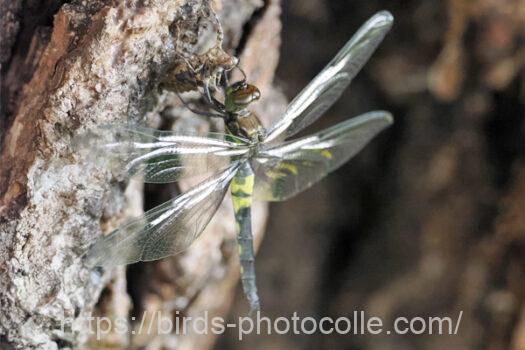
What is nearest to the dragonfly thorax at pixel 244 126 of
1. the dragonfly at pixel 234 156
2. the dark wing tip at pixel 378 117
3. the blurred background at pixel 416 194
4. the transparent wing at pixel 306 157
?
the dragonfly at pixel 234 156

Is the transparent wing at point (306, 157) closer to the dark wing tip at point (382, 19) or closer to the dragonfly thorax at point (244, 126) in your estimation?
the dragonfly thorax at point (244, 126)

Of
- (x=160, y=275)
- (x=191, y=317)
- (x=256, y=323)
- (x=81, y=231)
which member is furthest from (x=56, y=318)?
(x=256, y=323)

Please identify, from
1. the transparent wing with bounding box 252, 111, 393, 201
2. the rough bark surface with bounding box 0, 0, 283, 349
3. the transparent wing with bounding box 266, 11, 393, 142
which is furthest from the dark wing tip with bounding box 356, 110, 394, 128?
the rough bark surface with bounding box 0, 0, 283, 349

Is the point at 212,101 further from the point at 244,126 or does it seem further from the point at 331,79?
the point at 331,79

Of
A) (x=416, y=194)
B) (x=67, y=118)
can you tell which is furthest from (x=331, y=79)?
(x=416, y=194)

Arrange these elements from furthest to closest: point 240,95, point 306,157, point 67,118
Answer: point 306,157 < point 240,95 < point 67,118

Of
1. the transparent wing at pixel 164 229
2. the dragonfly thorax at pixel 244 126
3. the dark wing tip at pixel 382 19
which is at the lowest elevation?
the transparent wing at pixel 164 229

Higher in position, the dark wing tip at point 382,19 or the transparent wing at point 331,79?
the dark wing tip at point 382,19
